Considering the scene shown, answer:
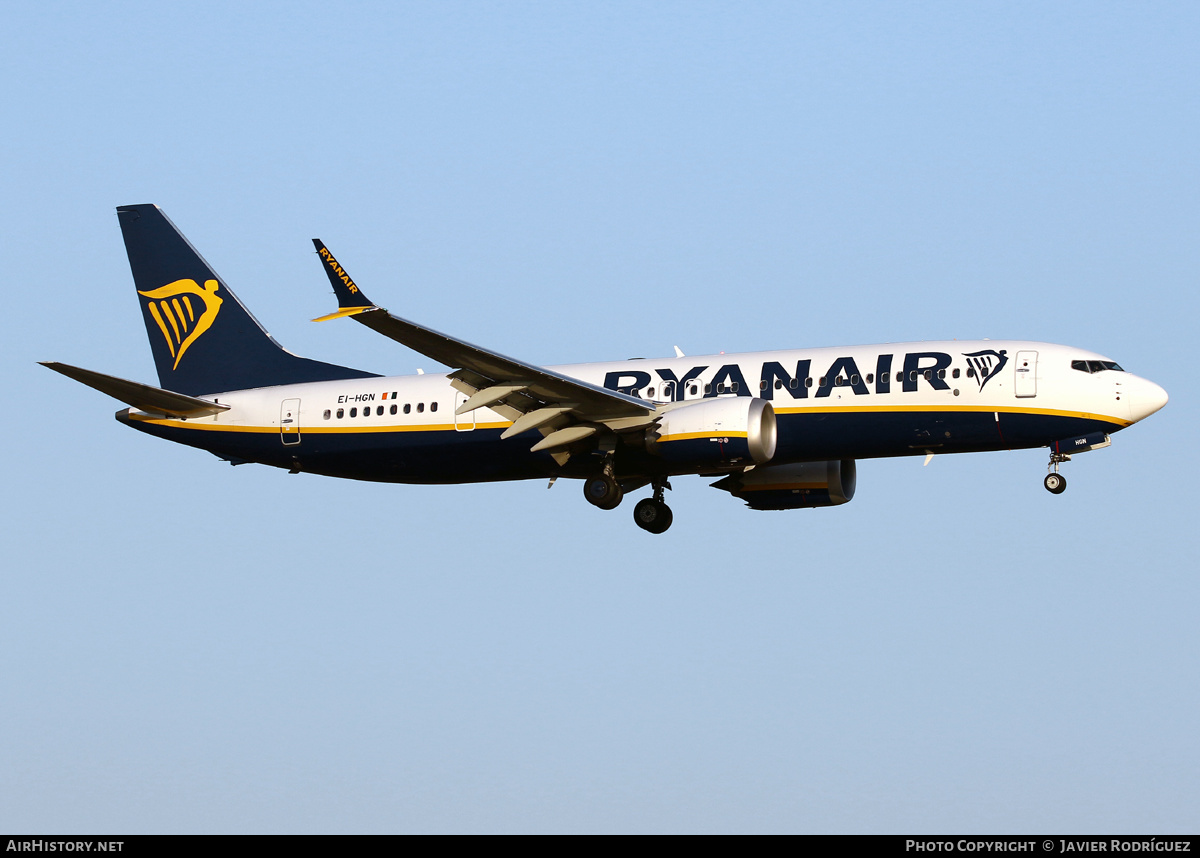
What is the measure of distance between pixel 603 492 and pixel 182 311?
15.5 metres

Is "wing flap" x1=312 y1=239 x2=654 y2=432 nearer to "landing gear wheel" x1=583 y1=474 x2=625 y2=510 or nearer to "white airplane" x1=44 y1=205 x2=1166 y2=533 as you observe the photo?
"white airplane" x1=44 y1=205 x2=1166 y2=533

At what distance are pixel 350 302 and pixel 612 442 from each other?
943cm

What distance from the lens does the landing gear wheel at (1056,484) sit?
137 ft

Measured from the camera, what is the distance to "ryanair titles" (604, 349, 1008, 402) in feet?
135

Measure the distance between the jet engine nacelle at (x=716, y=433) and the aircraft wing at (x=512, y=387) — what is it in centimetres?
72

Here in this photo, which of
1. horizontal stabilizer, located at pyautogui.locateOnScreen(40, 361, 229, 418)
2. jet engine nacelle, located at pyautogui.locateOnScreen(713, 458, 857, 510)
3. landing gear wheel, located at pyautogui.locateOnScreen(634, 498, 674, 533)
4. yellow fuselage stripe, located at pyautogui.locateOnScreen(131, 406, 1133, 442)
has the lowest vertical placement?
landing gear wheel, located at pyautogui.locateOnScreen(634, 498, 674, 533)

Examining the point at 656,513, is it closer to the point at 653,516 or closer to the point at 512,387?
the point at 653,516

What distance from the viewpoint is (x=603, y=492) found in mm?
43156

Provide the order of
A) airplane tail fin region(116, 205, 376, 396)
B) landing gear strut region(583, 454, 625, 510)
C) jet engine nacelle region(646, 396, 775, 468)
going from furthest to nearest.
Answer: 1. airplane tail fin region(116, 205, 376, 396)
2. landing gear strut region(583, 454, 625, 510)
3. jet engine nacelle region(646, 396, 775, 468)

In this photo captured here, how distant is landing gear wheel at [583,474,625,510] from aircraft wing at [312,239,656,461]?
140cm

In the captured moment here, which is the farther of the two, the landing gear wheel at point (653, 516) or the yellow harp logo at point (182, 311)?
the yellow harp logo at point (182, 311)

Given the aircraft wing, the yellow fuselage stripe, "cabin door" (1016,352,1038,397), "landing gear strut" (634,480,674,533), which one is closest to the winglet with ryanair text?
the aircraft wing

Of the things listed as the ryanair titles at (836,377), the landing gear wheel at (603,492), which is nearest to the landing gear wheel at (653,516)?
the landing gear wheel at (603,492)

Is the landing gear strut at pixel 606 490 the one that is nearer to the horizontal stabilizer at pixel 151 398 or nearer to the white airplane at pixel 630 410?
the white airplane at pixel 630 410
